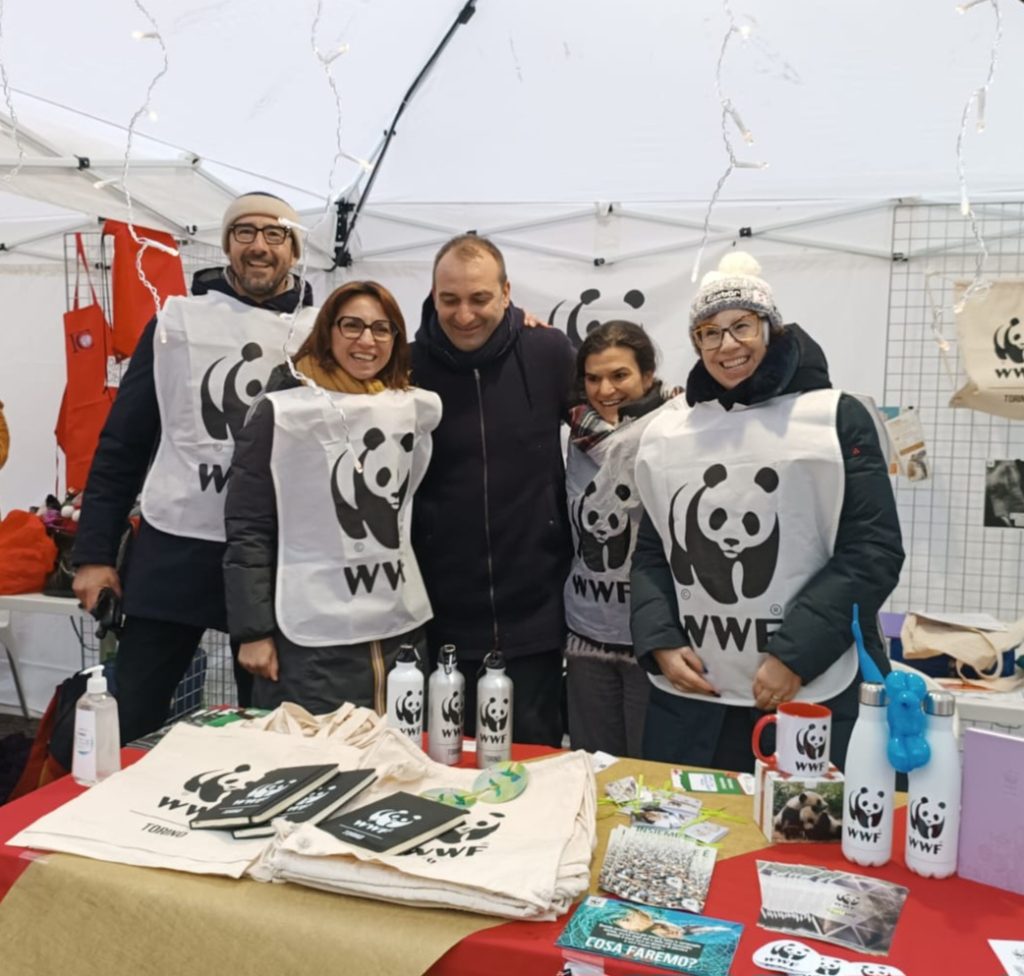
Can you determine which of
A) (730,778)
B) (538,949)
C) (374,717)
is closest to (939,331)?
(730,778)

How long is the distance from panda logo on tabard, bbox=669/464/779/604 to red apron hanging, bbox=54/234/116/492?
2.61 metres

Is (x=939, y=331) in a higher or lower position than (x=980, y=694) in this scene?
higher

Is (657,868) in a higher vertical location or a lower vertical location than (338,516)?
lower

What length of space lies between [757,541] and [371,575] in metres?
0.76

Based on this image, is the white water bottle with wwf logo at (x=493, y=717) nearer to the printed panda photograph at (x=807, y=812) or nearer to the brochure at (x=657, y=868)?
the brochure at (x=657, y=868)

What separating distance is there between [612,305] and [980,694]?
1.82 metres

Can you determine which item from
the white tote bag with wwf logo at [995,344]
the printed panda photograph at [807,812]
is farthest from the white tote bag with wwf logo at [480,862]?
the white tote bag with wwf logo at [995,344]

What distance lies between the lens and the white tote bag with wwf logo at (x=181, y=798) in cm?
110

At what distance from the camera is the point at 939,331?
288 cm

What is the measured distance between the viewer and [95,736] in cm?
133

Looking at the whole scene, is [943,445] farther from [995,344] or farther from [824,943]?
[824,943]

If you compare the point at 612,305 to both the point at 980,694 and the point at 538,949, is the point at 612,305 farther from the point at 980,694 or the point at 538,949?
the point at 538,949

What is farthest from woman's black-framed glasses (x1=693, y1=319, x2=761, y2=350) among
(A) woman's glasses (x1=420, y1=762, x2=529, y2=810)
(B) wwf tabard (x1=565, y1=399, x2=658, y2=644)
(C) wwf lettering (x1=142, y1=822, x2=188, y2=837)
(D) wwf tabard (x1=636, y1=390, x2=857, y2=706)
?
(C) wwf lettering (x1=142, y1=822, x2=188, y2=837)

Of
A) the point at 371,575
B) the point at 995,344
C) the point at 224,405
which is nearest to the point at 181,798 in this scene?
the point at 371,575
